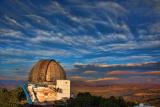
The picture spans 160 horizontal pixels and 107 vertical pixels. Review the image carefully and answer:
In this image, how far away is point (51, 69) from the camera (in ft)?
230

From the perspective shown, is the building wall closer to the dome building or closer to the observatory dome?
the dome building

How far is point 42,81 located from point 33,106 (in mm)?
7115

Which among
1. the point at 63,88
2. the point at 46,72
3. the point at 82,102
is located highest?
the point at 46,72

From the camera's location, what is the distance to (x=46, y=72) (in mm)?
69750

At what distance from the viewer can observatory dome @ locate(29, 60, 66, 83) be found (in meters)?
69.6

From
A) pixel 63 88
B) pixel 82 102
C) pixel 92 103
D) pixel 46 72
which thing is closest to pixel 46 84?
pixel 46 72

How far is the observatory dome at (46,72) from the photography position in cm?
6956

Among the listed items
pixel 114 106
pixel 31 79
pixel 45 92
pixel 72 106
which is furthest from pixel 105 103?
pixel 31 79

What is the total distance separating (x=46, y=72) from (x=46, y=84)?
288cm

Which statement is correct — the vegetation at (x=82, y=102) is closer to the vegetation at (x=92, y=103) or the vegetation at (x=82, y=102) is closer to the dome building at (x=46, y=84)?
the vegetation at (x=92, y=103)

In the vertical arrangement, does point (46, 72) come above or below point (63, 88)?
above

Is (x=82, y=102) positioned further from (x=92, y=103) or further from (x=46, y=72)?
(x=46, y=72)

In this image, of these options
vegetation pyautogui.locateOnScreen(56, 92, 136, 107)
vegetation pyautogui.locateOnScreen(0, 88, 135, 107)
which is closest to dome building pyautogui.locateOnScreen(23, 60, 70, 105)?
vegetation pyautogui.locateOnScreen(0, 88, 135, 107)

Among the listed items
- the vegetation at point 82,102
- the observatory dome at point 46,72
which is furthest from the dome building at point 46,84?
the vegetation at point 82,102
